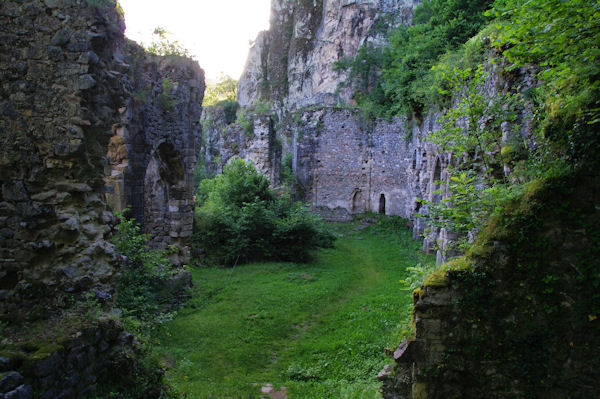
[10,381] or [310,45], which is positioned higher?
[310,45]

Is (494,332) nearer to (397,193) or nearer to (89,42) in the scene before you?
(89,42)

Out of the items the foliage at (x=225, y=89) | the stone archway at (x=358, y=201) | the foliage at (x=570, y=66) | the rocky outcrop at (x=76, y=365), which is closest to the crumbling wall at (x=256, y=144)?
the stone archway at (x=358, y=201)

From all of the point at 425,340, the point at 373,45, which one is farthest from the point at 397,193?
the point at 425,340

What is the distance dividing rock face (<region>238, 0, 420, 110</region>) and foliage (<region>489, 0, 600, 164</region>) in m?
26.1

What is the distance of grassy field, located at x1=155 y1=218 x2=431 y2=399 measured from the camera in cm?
571

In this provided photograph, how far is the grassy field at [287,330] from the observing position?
18.7ft

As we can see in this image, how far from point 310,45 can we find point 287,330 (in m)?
32.8

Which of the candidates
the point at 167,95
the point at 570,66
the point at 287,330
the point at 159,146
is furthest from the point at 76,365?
the point at 167,95

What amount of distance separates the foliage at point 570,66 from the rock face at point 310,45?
26125 millimetres

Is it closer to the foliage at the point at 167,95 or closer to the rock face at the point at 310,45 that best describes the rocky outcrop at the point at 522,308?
the foliage at the point at 167,95

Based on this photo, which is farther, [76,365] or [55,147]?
[55,147]

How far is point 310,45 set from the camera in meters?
35.7

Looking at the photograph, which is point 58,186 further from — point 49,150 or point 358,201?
point 358,201

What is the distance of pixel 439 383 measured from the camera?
3.72 metres
